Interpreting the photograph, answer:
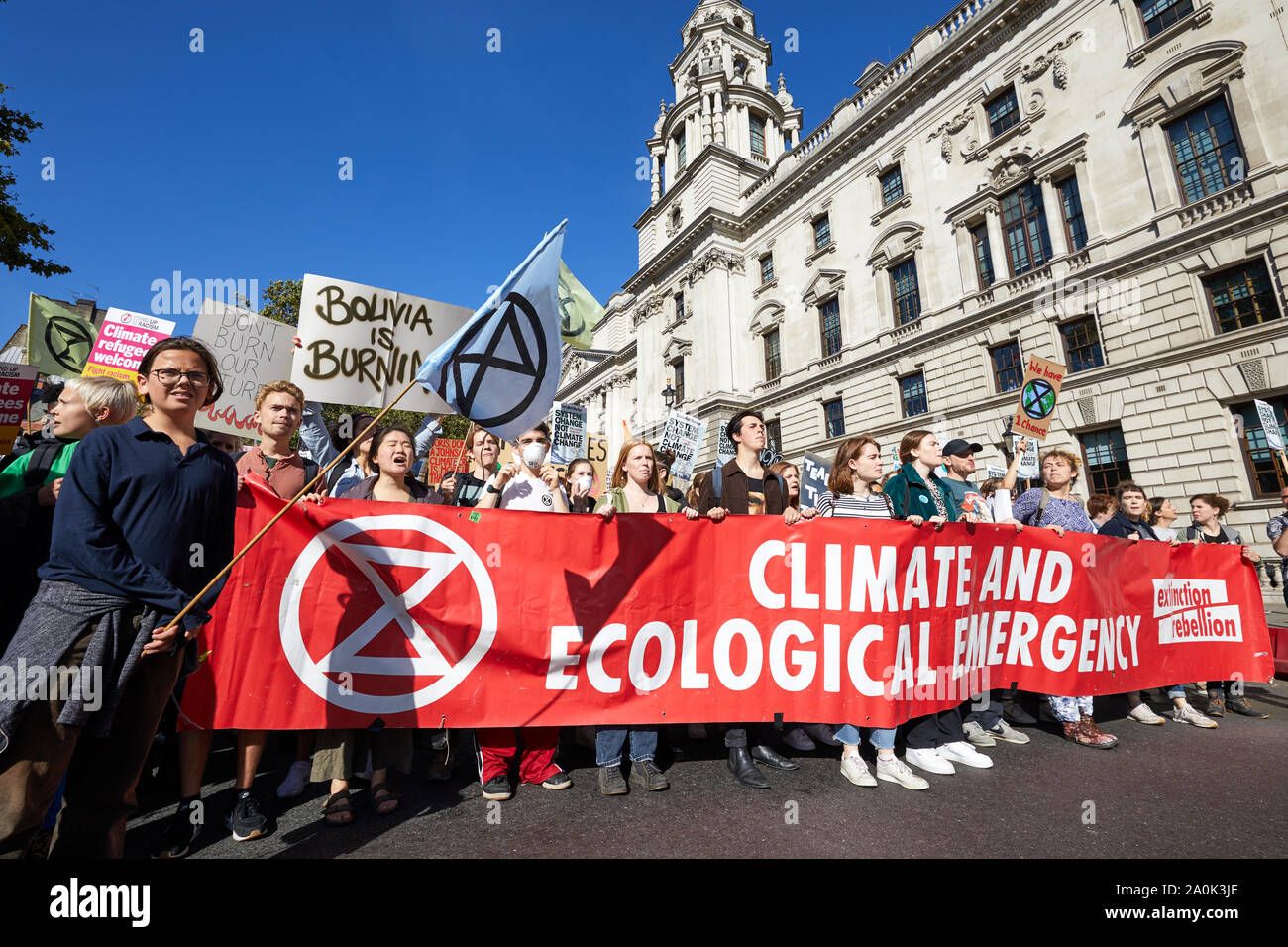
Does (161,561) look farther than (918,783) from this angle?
No

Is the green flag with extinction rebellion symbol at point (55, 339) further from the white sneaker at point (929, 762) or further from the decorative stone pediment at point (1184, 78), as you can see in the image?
the decorative stone pediment at point (1184, 78)

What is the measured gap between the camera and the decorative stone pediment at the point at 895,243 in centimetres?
2106

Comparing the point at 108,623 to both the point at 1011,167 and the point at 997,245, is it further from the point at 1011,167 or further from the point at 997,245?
the point at 1011,167

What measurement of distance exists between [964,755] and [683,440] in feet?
29.6

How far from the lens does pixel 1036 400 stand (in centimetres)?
731

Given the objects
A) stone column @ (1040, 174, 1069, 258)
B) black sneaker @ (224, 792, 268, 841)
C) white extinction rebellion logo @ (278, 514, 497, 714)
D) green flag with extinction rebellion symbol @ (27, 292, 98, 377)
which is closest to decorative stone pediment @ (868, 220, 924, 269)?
stone column @ (1040, 174, 1069, 258)

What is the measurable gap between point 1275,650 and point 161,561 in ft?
35.2

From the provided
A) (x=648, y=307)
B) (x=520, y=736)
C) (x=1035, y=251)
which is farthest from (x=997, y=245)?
(x=520, y=736)

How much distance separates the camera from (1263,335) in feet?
42.1

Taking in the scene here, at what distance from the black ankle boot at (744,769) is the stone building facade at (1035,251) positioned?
10499 mm

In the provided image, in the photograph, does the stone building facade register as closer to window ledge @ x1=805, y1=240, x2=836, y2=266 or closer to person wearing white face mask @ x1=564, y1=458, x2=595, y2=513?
window ledge @ x1=805, y1=240, x2=836, y2=266
